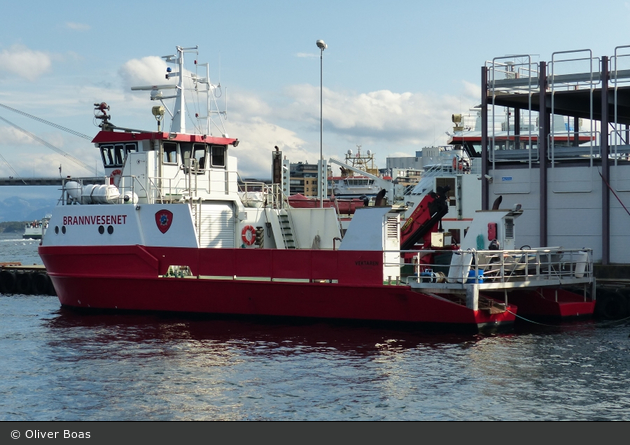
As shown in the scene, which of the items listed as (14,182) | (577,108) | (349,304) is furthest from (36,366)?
(14,182)

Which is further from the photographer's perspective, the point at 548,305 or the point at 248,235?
the point at 248,235

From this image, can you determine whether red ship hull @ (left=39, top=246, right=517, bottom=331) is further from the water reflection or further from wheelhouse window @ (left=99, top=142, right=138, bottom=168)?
wheelhouse window @ (left=99, top=142, right=138, bottom=168)

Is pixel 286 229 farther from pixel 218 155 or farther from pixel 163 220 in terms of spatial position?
pixel 163 220

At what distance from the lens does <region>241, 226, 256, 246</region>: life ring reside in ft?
78.0

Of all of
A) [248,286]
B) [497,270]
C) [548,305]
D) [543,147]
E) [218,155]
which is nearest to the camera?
[497,270]

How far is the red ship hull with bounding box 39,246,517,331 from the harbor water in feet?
1.67

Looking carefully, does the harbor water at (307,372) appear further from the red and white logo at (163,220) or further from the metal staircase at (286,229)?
the metal staircase at (286,229)

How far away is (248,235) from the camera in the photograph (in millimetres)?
23828

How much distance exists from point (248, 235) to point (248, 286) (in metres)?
2.76

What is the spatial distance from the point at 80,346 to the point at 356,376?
683 cm

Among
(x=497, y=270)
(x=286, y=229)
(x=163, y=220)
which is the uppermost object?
(x=163, y=220)

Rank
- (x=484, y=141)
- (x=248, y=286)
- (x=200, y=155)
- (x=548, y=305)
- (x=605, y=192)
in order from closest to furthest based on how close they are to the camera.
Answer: (x=548, y=305), (x=248, y=286), (x=605, y=192), (x=200, y=155), (x=484, y=141)

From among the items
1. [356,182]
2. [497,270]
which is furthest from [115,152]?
[356,182]

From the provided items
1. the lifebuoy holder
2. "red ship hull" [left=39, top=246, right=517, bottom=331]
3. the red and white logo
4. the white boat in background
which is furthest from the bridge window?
the white boat in background
